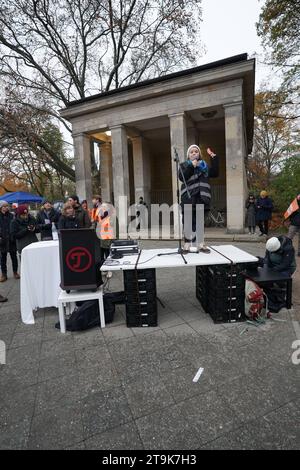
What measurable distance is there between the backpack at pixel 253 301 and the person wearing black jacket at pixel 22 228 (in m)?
4.96

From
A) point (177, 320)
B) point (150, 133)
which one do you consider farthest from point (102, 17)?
point (177, 320)

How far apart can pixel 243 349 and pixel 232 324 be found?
0.61 metres

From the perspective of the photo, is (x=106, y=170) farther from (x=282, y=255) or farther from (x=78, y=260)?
(x=282, y=255)

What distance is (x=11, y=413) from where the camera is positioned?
7.09ft

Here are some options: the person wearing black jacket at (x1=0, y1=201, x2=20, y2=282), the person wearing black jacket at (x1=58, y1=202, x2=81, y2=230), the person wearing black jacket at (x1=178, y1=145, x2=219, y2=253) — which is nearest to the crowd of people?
the person wearing black jacket at (x1=0, y1=201, x2=20, y2=282)

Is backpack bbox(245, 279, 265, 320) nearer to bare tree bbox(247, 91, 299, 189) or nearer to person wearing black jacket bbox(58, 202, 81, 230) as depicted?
person wearing black jacket bbox(58, 202, 81, 230)

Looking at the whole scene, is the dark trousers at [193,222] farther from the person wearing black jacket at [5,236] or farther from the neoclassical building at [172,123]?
the neoclassical building at [172,123]

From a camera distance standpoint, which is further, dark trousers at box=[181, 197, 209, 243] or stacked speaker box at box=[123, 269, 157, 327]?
dark trousers at box=[181, 197, 209, 243]

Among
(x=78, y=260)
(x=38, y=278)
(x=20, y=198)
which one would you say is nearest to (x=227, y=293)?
(x=78, y=260)

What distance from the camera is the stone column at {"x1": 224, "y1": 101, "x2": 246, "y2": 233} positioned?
10.8 meters

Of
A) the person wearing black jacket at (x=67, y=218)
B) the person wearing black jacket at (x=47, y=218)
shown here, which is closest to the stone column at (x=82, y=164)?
the person wearing black jacket at (x=47, y=218)

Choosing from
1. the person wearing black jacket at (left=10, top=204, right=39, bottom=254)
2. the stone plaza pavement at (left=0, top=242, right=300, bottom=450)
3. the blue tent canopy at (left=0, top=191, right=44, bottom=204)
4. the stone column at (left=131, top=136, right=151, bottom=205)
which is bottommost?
the stone plaza pavement at (left=0, top=242, right=300, bottom=450)

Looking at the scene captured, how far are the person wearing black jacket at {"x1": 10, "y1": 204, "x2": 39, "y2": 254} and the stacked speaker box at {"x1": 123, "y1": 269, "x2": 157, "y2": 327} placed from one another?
3752mm
